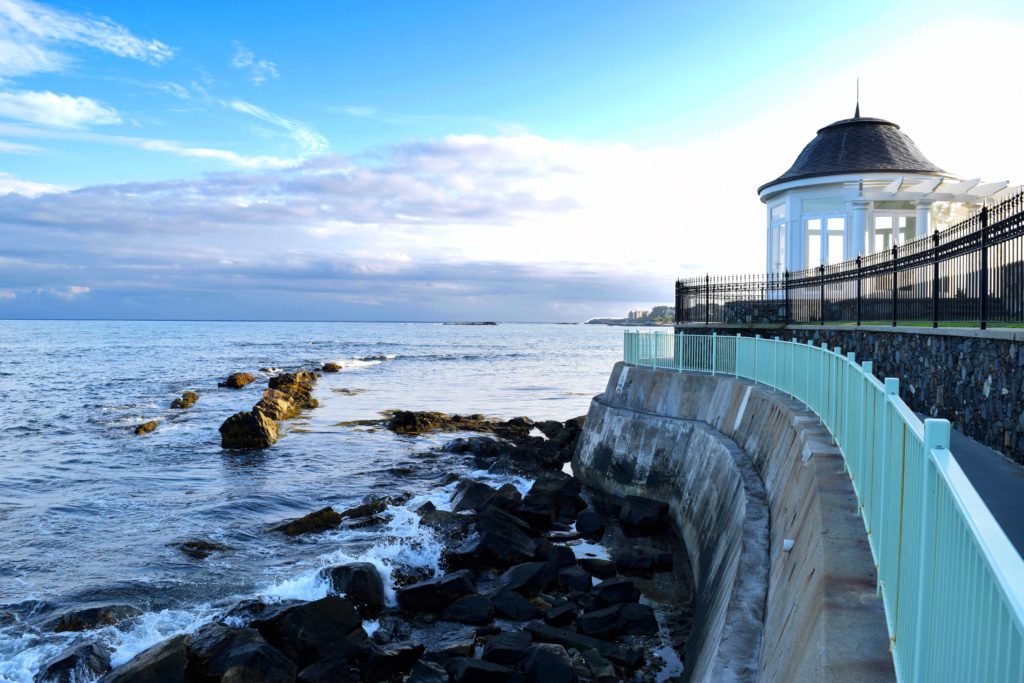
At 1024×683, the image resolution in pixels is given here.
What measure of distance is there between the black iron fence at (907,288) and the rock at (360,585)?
29.0 ft

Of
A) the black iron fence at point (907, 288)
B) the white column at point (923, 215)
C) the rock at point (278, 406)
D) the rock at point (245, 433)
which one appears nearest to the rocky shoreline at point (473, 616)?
the black iron fence at point (907, 288)

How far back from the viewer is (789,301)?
22.0 meters

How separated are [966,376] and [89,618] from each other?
11.9m

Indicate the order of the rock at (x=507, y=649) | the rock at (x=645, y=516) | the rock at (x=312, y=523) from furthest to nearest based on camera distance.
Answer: the rock at (x=312, y=523) → the rock at (x=645, y=516) → the rock at (x=507, y=649)

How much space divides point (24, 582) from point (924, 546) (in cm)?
1372

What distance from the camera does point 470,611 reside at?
10.7m

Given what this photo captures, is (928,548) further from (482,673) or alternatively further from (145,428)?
(145,428)

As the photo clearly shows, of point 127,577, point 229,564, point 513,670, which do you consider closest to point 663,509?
point 513,670

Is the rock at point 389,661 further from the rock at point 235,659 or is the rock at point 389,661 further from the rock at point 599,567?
the rock at point 599,567

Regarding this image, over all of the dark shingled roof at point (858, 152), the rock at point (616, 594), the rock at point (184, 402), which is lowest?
the rock at point (184, 402)

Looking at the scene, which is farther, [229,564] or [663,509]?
[663,509]

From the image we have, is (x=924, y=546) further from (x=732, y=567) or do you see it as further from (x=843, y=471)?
(x=732, y=567)

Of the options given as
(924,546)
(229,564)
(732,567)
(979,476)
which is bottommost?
(229,564)

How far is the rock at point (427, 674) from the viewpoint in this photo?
27.7 feet
